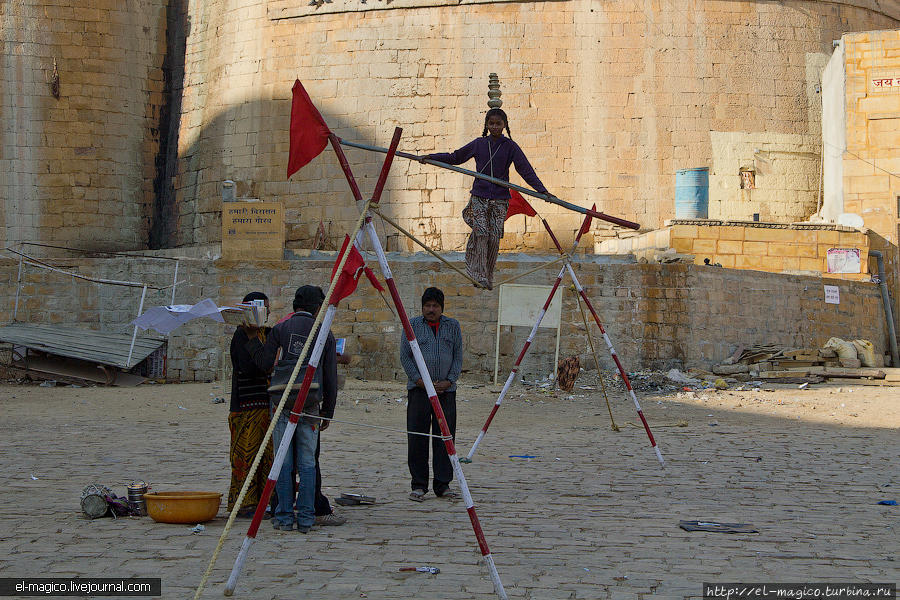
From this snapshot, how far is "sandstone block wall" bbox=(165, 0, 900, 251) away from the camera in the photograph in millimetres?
20297

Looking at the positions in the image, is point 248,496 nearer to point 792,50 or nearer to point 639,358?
point 639,358

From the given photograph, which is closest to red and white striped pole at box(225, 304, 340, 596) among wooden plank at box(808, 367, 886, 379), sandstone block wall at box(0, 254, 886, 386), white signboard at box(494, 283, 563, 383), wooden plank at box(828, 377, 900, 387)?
white signboard at box(494, 283, 563, 383)

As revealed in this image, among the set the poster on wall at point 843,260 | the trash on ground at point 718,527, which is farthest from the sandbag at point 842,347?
Result: the trash on ground at point 718,527

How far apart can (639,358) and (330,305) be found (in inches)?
444

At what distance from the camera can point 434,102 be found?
→ 20812 mm

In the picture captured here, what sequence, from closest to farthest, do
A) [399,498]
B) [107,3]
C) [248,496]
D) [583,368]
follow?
[248,496] < [399,498] < [583,368] < [107,3]

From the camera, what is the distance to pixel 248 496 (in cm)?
585

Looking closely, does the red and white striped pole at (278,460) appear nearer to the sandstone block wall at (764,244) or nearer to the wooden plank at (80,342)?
the wooden plank at (80,342)

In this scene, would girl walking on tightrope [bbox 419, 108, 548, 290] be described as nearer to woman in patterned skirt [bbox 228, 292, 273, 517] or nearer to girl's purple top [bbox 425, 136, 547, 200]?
girl's purple top [bbox 425, 136, 547, 200]

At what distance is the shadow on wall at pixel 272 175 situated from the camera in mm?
20922

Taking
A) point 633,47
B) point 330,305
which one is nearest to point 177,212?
point 633,47

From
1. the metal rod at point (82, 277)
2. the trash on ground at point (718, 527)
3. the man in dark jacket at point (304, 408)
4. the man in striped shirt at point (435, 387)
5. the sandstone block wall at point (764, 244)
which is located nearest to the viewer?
the trash on ground at point (718, 527)

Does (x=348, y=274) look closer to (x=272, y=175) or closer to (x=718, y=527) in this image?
(x=718, y=527)

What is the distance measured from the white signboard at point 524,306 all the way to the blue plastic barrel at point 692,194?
15.5 ft
